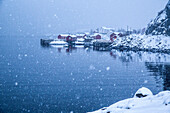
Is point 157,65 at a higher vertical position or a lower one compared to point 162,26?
lower

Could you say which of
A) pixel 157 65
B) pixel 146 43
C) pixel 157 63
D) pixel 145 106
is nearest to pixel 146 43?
pixel 146 43

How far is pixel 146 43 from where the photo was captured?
79.5 metres

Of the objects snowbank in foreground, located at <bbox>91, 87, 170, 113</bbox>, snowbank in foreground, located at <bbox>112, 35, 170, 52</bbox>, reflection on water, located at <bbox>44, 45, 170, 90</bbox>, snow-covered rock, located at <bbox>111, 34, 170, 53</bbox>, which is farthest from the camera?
snowbank in foreground, located at <bbox>112, 35, 170, 52</bbox>

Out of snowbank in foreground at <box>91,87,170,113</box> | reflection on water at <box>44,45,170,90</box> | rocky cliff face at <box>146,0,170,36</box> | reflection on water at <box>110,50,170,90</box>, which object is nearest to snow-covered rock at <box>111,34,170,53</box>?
rocky cliff face at <box>146,0,170,36</box>

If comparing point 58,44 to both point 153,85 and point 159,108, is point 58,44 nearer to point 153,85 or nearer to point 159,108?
point 153,85

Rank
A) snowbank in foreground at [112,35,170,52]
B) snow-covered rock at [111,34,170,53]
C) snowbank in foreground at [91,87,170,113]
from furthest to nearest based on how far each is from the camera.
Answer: snowbank in foreground at [112,35,170,52]
snow-covered rock at [111,34,170,53]
snowbank in foreground at [91,87,170,113]

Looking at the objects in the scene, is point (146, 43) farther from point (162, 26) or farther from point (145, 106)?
point (145, 106)

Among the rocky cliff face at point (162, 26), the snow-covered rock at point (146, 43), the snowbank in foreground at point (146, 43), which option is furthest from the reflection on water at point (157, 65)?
the rocky cliff face at point (162, 26)

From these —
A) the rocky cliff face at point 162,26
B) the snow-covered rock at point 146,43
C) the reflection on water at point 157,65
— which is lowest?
the reflection on water at point 157,65

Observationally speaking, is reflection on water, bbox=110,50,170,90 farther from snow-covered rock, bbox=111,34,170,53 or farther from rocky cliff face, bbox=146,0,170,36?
rocky cliff face, bbox=146,0,170,36

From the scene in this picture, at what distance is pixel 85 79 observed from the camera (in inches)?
1023

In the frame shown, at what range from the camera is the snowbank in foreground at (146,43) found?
70688mm

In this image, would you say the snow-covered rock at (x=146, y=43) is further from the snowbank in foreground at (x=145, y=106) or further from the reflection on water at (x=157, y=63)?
the snowbank in foreground at (x=145, y=106)

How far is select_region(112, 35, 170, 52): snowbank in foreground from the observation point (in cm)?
7069
